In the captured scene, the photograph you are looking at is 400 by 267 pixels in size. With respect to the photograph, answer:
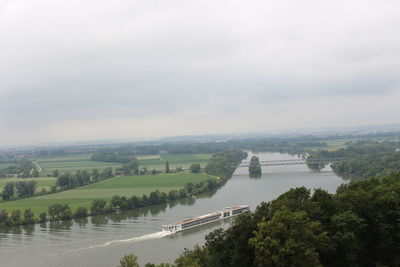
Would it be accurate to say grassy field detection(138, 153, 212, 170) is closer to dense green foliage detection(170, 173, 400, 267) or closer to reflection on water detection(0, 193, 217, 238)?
reflection on water detection(0, 193, 217, 238)

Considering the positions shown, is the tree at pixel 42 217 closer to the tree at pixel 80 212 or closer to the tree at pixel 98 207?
the tree at pixel 80 212

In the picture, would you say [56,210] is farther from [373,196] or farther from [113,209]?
[373,196]

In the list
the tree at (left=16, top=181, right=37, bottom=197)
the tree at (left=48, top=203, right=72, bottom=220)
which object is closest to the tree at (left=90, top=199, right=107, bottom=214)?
the tree at (left=48, top=203, right=72, bottom=220)

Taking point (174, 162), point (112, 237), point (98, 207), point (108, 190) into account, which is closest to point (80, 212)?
point (98, 207)

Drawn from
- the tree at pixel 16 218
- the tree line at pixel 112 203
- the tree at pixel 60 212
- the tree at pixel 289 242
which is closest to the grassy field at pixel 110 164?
the tree line at pixel 112 203

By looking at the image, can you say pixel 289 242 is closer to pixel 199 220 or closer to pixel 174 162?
pixel 199 220

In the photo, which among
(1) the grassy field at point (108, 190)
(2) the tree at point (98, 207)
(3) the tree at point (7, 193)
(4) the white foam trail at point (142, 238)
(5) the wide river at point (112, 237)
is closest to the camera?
(5) the wide river at point (112, 237)
